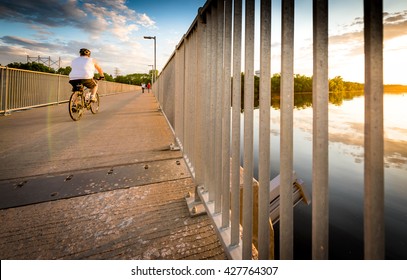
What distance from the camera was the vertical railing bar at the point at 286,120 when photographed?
795 mm

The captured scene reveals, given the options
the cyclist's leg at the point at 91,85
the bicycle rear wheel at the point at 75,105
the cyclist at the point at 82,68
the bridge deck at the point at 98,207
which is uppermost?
the cyclist at the point at 82,68

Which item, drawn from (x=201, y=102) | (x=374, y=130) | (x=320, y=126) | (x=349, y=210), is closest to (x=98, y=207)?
(x=201, y=102)

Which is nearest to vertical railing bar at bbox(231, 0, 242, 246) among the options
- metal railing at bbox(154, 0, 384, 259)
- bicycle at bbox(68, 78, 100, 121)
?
metal railing at bbox(154, 0, 384, 259)

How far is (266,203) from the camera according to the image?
3.12ft

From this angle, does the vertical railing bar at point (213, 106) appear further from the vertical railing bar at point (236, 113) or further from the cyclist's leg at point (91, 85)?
the cyclist's leg at point (91, 85)

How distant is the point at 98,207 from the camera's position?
1778 mm

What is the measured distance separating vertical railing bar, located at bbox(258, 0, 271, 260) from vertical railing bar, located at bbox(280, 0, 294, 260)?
0.11m

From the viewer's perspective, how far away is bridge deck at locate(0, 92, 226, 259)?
4.41ft

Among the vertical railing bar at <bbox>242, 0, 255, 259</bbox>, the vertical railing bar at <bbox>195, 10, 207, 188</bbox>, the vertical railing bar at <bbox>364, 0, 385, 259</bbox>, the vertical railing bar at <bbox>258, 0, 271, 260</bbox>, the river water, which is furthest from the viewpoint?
the river water

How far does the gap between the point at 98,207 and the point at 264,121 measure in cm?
152

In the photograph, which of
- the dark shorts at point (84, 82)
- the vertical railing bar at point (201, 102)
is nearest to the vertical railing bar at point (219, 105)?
the vertical railing bar at point (201, 102)

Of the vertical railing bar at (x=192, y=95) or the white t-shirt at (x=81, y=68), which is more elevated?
the white t-shirt at (x=81, y=68)

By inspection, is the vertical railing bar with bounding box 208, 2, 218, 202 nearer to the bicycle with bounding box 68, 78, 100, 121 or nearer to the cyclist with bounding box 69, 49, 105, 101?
the bicycle with bounding box 68, 78, 100, 121

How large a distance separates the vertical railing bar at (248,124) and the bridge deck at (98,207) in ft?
0.98
